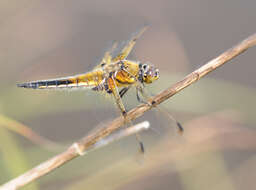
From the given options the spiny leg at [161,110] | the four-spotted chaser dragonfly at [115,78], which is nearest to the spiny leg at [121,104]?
the four-spotted chaser dragonfly at [115,78]

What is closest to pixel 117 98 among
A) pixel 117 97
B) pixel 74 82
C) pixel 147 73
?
pixel 117 97

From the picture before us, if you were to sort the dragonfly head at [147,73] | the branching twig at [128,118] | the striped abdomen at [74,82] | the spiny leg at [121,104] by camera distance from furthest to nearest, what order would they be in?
the striped abdomen at [74,82] → the dragonfly head at [147,73] → the spiny leg at [121,104] → the branching twig at [128,118]

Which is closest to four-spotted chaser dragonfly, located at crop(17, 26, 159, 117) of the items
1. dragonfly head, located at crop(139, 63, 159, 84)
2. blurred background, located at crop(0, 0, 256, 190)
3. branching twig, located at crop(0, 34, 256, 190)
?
dragonfly head, located at crop(139, 63, 159, 84)

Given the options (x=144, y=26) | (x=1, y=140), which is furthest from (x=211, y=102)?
(x=1, y=140)

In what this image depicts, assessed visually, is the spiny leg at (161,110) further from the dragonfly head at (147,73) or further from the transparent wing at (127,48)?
the transparent wing at (127,48)

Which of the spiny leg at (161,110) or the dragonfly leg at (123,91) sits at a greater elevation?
the dragonfly leg at (123,91)

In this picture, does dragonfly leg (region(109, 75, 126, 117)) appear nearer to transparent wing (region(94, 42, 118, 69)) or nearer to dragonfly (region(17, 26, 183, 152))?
dragonfly (region(17, 26, 183, 152))
